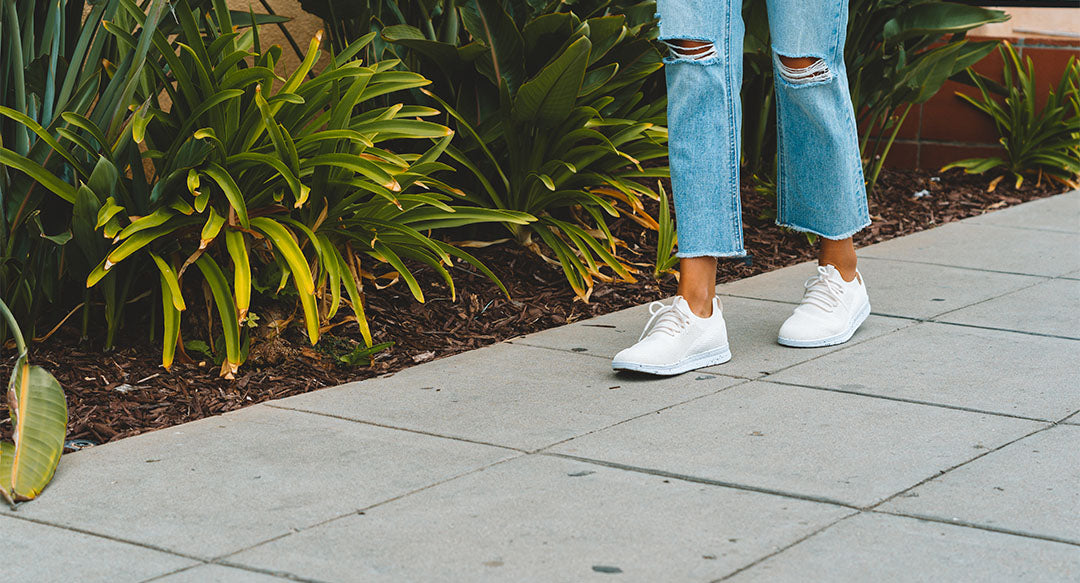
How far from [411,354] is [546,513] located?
132 centimetres

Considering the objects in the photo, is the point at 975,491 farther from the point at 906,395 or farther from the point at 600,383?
the point at 600,383

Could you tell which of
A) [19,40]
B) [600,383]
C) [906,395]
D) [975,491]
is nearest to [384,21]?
[19,40]

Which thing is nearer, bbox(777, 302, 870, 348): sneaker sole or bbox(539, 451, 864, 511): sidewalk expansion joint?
bbox(539, 451, 864, 511): sidewalk expansion joint

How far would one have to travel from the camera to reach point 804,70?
3.49 m

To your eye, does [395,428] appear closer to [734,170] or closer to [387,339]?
[387,339]

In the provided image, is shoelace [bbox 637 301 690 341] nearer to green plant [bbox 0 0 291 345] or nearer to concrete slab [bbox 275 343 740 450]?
concrete slab [bbox 275 343 740 450]

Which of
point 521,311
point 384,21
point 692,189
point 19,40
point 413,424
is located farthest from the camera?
point 384,21

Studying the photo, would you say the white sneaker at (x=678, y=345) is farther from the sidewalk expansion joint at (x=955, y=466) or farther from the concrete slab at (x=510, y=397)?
the sidewalk expansion joint at (x=955, y=466)

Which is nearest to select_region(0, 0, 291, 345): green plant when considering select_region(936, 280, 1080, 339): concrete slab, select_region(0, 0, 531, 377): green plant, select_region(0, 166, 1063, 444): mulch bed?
select_region(0, 0, 531, 377): green plant

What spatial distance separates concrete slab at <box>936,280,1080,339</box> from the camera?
3.80 m

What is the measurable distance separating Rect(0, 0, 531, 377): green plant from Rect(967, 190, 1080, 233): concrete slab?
9.78 feet

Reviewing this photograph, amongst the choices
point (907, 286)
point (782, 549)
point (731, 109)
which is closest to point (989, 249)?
point (907, 286)

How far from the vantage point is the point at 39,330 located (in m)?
3.47

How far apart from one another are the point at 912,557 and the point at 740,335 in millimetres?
1630
